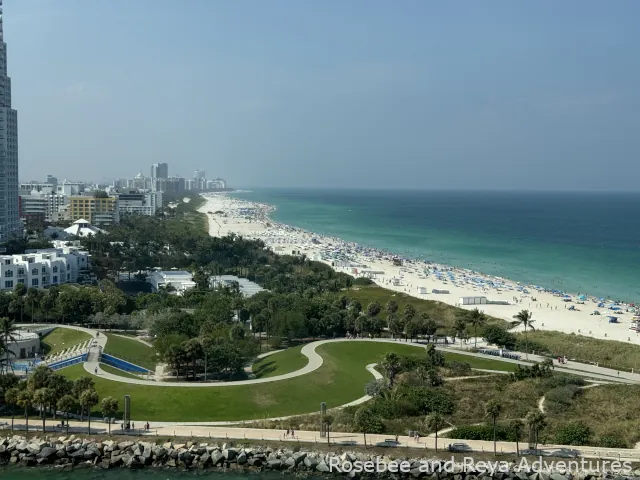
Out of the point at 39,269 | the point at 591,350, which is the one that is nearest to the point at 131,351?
the point at 39,269

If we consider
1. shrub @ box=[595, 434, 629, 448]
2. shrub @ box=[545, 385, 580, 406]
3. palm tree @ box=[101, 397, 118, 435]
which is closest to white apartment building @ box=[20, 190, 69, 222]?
palm tree @ box=[101, 397, 118, 435]

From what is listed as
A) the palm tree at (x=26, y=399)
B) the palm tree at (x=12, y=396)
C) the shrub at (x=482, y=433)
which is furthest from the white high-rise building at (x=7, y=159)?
the shrub at (x=482, y=433)

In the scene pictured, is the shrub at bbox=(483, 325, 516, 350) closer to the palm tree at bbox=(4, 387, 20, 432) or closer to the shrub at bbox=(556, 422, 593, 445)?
the shrub at bbox=(556, 422, 593, 445)

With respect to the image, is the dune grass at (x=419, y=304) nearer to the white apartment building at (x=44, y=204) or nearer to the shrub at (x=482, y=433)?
the shrub at (x=482, y=433)

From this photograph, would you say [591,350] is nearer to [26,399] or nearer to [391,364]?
[391,364]

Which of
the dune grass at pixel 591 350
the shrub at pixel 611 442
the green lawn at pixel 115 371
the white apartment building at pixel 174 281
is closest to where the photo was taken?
the shrub at pixel 611 442
